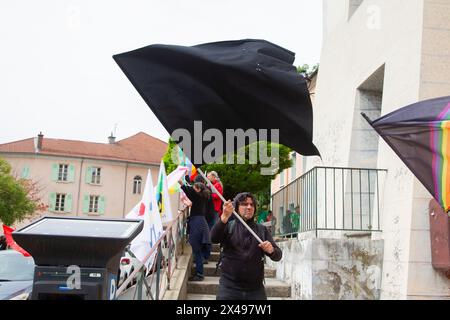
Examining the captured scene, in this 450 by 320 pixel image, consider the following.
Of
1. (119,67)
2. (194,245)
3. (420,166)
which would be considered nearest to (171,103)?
(119,67)

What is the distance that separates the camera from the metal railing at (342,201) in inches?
277

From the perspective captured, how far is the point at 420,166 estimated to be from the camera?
377 centimetres

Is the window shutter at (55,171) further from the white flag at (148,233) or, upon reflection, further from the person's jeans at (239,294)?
the person's jeans at (239,294)

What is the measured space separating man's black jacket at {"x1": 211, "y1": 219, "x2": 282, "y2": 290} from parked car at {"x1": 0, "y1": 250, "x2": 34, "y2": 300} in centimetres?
388

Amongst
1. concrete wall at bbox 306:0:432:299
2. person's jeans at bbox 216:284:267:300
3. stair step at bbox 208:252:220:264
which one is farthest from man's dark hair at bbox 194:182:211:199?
person's jeans at bbox 216:284:267:300

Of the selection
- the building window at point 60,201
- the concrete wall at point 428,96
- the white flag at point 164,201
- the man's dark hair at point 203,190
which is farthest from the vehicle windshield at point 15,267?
the building window at point 60,201

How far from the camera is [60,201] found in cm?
4662

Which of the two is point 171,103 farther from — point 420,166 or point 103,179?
point 103,179

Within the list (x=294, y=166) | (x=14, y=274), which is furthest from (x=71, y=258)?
(x=294, y=166)

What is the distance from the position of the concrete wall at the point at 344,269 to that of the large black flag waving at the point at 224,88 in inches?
119

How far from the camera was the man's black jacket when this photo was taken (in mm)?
3951

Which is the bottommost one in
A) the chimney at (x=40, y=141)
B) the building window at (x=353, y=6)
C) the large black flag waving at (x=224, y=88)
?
the large black flag waving at (x=224, y=88)

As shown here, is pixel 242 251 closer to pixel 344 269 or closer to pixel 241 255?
pixel 241 255
